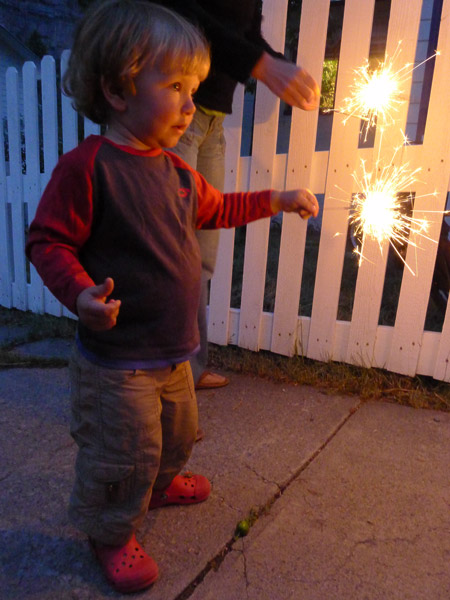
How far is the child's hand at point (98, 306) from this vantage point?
1.16m

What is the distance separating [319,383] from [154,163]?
1.78m

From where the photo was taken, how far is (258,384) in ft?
9.29

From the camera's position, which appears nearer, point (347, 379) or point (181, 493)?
Result: point (181, 493)

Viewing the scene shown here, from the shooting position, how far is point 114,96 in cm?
139

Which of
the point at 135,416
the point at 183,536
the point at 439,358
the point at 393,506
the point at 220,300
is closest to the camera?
the point at 135,416

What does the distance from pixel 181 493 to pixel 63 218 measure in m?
1.08

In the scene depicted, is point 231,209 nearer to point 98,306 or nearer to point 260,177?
point 98,306

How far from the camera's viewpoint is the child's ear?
1.38 meters

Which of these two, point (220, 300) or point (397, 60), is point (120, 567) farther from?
point (397, 60)

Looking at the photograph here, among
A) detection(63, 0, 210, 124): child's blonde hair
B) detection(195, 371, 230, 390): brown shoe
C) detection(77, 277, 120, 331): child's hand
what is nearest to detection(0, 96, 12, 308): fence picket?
detection(195, 371, 230, 390): brown shoe

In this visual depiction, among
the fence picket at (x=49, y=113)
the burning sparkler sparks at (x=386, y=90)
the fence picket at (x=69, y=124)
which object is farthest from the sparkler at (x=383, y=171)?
the fence picket at (x=49, y=113)

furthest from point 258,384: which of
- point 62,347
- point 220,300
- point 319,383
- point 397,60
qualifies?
point 397,60

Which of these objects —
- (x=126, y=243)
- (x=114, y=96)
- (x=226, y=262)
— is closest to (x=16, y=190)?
(x=226, y=262)

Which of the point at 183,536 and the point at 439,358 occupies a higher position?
the point at 439,358
